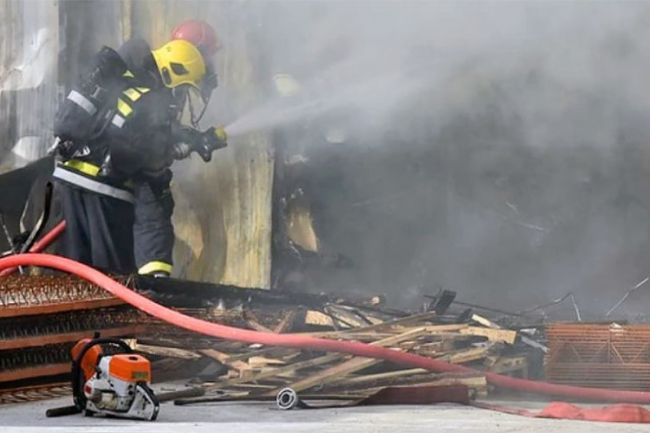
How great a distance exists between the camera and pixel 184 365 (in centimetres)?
796

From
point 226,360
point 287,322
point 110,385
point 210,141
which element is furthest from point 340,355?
point 210,141

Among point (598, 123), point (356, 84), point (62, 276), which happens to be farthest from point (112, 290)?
point (598, 123)

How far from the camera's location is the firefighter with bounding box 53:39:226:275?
950 cm

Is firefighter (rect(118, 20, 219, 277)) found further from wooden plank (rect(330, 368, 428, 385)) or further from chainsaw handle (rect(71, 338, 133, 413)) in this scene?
chainsaw handle (rect(71, 338, 133, 413))

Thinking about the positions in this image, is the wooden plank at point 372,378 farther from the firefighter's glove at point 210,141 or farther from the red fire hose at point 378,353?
the firefighter's glove at point 210,141

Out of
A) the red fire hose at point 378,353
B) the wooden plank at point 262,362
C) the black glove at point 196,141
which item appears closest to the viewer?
the red fire hose at point 378,353

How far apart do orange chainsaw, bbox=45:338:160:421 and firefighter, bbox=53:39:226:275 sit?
A: 2.88 meters

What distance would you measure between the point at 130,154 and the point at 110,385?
323 centimetres

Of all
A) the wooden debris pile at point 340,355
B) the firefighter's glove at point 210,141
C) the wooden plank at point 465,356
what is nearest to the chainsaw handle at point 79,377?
the wooden debris pile at point 340,355

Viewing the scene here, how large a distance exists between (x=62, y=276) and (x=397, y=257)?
11.4 feet

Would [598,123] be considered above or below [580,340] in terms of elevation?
above

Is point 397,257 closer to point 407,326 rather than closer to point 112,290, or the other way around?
point 407,326

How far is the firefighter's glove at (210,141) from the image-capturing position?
968 centimetres

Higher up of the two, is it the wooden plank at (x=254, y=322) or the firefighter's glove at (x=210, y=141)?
the firefighter's glove at (x=210, y=141)
